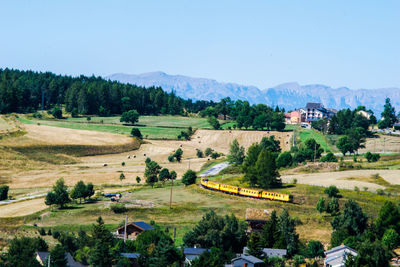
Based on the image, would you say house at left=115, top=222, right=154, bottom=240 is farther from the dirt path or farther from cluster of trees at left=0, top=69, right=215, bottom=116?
cluster of trees at left=0, top=69, right=215, bottom=116

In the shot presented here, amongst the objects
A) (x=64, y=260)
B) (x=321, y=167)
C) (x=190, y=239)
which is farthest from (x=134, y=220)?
(x=321, y=167)

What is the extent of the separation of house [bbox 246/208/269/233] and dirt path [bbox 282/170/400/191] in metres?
16.2

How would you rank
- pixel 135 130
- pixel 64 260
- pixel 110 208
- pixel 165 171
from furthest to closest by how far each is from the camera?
pixel 135 130, pixel 165 171, pixel 110 208, pixel 64 260

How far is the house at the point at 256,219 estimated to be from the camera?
63.4 metres

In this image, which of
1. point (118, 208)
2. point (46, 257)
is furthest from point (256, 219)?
point (46, 257)

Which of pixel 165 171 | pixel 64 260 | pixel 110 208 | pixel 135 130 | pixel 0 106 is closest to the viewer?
pixel 64 260

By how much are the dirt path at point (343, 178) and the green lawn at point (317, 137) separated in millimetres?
37222

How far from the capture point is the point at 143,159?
123562mm

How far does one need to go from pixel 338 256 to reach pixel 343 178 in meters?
39.0

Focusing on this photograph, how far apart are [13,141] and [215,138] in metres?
55.8

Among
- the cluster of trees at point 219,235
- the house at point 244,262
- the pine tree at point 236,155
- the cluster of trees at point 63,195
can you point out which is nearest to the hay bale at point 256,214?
the cluster of trees at point 219,235

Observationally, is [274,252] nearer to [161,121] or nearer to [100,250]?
[100,250]

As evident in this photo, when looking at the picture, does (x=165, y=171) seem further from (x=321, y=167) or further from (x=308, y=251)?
(x=308, y=251)

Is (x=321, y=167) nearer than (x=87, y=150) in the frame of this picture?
Yes
